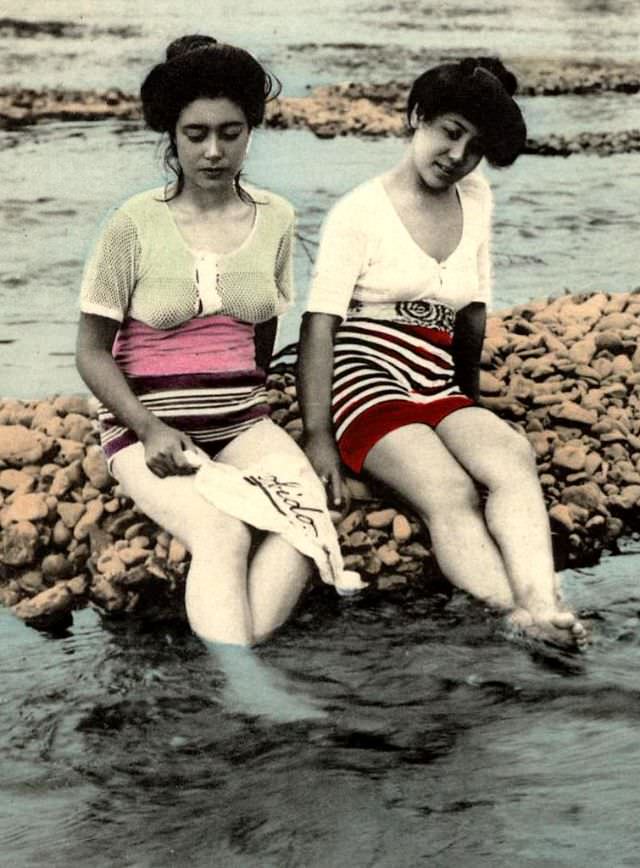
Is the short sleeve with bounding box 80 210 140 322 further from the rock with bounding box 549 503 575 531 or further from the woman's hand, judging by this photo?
the rock with bounding box 549 503 575 531

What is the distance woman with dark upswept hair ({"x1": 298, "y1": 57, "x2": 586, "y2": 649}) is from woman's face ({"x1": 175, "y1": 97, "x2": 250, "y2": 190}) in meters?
0.21

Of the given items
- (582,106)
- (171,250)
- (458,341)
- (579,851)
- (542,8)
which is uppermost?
(542,8)

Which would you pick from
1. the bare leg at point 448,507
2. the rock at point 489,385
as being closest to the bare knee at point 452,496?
the bare leg at point 448,507

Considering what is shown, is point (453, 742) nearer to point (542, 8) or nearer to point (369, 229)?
Answer: point (369, 229)

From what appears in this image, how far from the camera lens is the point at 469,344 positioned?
7.98 feet

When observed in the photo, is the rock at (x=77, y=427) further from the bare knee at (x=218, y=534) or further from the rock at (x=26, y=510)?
the bare knee at (x=218, y=534)

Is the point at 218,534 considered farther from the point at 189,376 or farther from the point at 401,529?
the point at 401,529

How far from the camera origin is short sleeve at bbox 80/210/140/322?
215cm

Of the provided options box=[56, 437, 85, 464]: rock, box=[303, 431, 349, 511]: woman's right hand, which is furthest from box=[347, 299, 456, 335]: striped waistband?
box=[56, 437, 85, 464]: rock

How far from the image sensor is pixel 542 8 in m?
2.80

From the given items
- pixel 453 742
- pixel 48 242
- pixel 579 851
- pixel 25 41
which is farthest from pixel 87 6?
pixel 579 851

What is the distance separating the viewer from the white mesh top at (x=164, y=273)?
2158 millimetres

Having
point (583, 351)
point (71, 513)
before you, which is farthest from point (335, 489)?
point (583, 351)

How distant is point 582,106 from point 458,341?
31.8 inches
